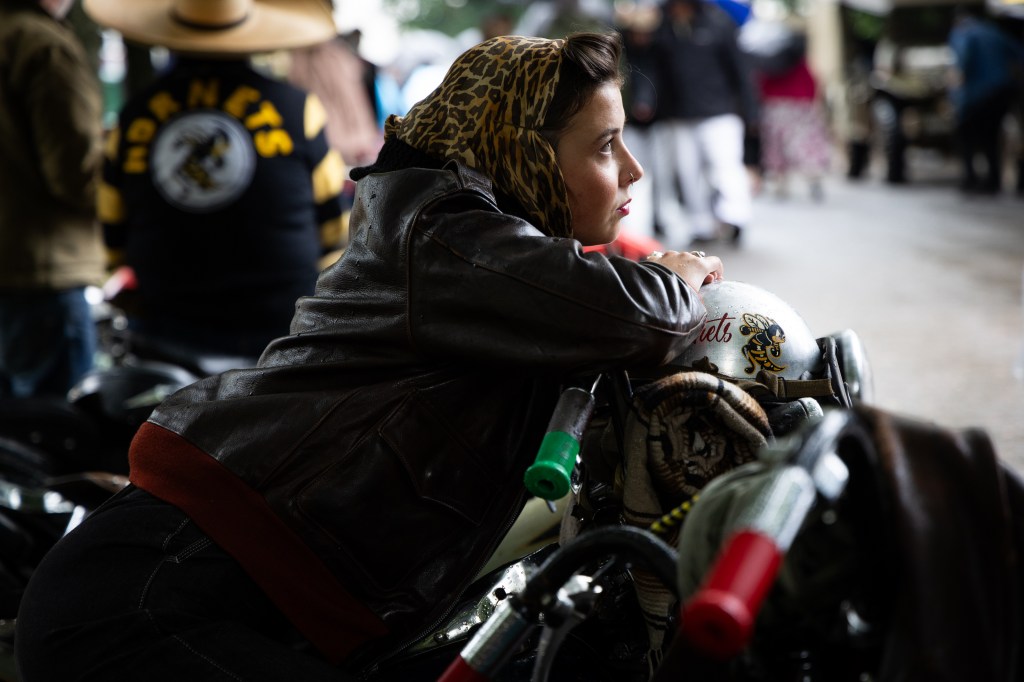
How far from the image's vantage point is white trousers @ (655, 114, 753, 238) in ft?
35.5

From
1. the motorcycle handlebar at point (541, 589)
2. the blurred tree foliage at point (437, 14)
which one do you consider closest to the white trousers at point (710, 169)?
the motorcycle handlebar at point (541, 589)

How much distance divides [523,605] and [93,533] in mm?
808

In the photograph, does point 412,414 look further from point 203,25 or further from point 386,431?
point 203,25

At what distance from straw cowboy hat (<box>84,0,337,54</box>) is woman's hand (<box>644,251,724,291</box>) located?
276 centimetres

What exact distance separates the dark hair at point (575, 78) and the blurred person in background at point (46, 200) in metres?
3.29

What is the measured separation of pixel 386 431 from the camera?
187 cm

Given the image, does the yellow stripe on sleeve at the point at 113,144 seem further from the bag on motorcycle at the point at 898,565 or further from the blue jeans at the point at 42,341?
the bag on motorcycle at the point at 898,565

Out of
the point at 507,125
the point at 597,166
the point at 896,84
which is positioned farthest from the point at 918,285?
the point at 896,84

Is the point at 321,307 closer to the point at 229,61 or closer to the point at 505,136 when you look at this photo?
the point at 505,136

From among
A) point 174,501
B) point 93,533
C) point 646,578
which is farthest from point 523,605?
point 93,533

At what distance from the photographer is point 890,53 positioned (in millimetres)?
18766

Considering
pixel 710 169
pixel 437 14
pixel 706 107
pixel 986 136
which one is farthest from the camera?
pixel 437 14

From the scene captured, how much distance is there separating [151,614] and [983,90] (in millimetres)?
13358

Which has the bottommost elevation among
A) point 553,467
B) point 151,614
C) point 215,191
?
point 215,191
